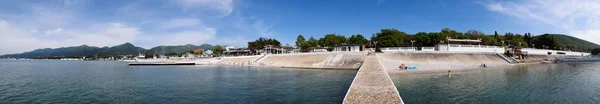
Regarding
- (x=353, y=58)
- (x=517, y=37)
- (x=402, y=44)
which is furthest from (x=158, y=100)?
(x=517, y=37)

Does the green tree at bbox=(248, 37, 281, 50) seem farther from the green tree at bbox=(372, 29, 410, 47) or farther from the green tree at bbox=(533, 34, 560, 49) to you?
the green tree at bbox=(533, 34, 560, 49)

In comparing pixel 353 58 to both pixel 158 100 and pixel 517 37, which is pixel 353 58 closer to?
pixel 158 100

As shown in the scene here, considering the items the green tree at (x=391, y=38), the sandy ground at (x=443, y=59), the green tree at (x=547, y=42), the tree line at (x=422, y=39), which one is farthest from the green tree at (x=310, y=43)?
the green tree at (x=547, y=42)

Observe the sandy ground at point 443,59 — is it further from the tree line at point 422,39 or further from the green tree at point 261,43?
the green tree at point 261,43

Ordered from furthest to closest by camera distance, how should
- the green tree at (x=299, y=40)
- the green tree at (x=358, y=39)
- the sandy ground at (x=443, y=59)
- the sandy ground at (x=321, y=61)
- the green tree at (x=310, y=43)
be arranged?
the green tree at (x=299, y=40) → the green tree at (x=310, y=43) → the green tree at (x=358, y=39) → the sandy ground at (x=443, y=59) → the sandy ground at (x=321, y=61)

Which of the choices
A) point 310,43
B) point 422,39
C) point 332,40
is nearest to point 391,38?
point 422,39

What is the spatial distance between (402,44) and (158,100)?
10384 cm

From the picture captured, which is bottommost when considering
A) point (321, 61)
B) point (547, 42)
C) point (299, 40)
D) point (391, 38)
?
point (321, 61)

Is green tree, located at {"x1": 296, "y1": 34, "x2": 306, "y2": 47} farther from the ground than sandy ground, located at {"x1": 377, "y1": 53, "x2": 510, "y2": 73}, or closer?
farther from the ground

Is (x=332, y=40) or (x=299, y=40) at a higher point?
(x=299, y=40)

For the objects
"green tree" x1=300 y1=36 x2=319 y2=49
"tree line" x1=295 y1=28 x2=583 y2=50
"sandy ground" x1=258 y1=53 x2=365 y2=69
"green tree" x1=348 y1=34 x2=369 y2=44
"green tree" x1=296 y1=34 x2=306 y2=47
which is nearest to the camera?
"sandy ground" x1=258 y1=53 x2=365 y2=69

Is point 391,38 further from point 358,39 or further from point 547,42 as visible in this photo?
point 547,42

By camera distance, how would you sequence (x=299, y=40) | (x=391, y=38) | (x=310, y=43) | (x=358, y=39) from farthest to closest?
(x=299, y=40) < (x=310, y=43) < (x=358, y=39) < (x=391, y=38)

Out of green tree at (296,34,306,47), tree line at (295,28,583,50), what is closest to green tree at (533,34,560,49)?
tree line at (295,28,583,50)
